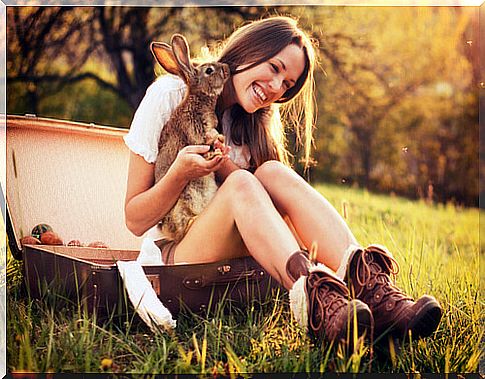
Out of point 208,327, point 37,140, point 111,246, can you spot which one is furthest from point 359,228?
point 37,140

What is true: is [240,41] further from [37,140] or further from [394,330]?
[394,330]

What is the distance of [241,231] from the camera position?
10.6ft

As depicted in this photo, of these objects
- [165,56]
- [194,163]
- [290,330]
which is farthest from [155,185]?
[290,330]

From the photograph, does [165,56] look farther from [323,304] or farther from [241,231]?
[323,304]

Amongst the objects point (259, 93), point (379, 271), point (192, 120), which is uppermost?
point (259, 93)

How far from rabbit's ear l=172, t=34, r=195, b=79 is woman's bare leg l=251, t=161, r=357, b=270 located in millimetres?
527

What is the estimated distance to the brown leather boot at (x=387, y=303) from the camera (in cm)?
316

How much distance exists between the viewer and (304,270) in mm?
3164

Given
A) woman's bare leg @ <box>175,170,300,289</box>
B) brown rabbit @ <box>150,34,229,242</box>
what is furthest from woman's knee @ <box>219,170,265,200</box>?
brown rabbit @ <box>150,34,229,242</box>

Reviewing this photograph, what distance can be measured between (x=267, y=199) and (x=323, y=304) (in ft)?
1.66

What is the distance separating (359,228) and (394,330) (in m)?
0.53

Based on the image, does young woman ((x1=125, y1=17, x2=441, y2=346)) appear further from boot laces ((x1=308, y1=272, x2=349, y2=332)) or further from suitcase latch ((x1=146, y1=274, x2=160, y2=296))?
suitcase latch ((x1=146, y1=274, x2=160, y2=296))

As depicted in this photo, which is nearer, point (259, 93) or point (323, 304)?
point (323, 304)

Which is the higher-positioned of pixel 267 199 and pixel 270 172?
pixel 270 172
